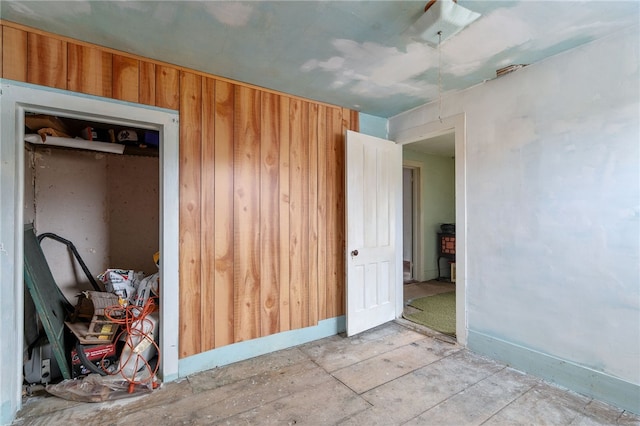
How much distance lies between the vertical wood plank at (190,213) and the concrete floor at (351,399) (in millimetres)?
362

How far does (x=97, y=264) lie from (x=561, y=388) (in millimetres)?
4164

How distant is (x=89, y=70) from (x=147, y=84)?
34 centimetres

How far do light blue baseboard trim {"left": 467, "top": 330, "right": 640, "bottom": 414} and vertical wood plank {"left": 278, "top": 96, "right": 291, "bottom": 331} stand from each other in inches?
68.5

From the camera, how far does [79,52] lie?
194cm

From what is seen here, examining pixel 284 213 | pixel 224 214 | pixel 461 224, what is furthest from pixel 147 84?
pixel 461 224

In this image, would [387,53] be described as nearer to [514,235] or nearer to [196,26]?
[196,26]

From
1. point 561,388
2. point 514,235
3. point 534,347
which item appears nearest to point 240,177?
point 514,235

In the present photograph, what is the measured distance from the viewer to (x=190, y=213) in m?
2.29

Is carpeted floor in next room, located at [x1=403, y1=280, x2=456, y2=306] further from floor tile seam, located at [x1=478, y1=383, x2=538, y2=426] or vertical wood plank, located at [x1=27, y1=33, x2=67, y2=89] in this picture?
vertical wood plank, located at [x1=27, y1=33, x2=67, y2=89]

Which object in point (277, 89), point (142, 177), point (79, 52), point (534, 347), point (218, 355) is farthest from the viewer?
point (142, 177)

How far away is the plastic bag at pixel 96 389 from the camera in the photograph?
6.35ft

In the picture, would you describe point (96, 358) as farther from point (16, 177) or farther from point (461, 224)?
point (461, 224)

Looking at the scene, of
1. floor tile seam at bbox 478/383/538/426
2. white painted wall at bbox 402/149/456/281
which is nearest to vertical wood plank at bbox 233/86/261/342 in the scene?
floor tile seam at bbox 478/383/538/426

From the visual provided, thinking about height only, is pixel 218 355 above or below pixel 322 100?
below
